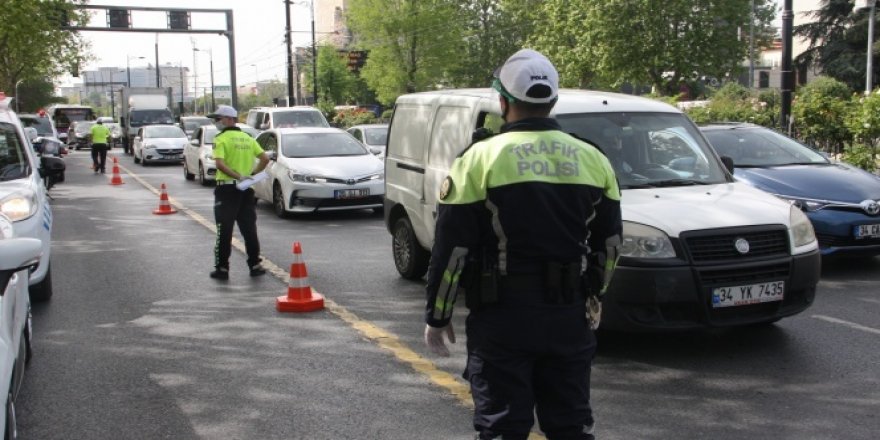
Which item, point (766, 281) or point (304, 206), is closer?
point (766, 281)

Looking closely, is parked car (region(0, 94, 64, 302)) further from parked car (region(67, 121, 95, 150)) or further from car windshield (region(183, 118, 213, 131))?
parked car (region(67, 121, 95, 150))

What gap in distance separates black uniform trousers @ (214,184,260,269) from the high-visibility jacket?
6.04 m

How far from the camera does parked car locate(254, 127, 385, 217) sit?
13.7 metres

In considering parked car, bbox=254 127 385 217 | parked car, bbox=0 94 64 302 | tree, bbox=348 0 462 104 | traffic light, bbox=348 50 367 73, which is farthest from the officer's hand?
traffic light, bbox=348 50 367 73

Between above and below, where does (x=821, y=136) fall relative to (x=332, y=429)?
above

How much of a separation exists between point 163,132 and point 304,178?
1913 centimetres

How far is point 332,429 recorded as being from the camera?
14.9 ft

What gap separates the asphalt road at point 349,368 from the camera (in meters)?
4.61

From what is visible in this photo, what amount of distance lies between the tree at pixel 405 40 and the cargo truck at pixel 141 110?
14.0 m

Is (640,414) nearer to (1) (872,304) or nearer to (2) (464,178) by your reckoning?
(2) (464,178)

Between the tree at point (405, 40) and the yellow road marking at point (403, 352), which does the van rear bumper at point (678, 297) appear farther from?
the tree at point (405, 40)

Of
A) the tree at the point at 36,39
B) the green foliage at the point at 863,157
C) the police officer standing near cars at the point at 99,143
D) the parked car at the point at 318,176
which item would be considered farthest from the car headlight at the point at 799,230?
the tree at the point at 36,39

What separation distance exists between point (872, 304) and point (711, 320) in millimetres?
2525

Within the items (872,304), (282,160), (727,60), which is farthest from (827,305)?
(727,60)
